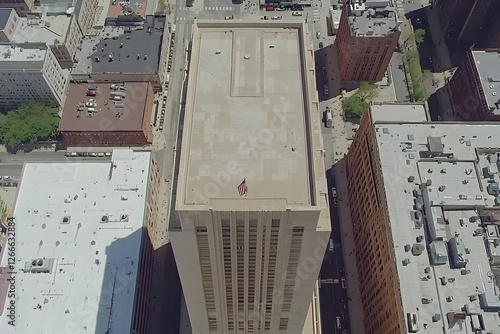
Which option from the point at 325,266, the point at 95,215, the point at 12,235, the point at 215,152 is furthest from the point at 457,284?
the point at 12,235

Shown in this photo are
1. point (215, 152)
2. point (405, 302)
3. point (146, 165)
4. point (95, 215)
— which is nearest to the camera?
point (215, 152)

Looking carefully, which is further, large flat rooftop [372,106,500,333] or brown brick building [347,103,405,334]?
brown brick building [347,103,405,334]

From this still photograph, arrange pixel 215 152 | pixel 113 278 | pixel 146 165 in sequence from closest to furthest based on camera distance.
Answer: pixel 215 152 → pixel 113 278 → pixel 146 165

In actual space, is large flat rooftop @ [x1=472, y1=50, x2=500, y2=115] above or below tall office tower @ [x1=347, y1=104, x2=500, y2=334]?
above

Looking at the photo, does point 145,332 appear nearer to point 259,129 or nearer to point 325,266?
point 325,266

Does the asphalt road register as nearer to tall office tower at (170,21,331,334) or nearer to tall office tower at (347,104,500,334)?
tall office tower at (347,104,500,334)

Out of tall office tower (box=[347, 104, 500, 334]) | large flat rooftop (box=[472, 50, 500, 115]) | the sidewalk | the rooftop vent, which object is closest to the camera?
tall office tower (box=[347, 104, 500, 334])

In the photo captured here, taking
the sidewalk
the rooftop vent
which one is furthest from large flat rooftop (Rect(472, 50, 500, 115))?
the rooftop vent
